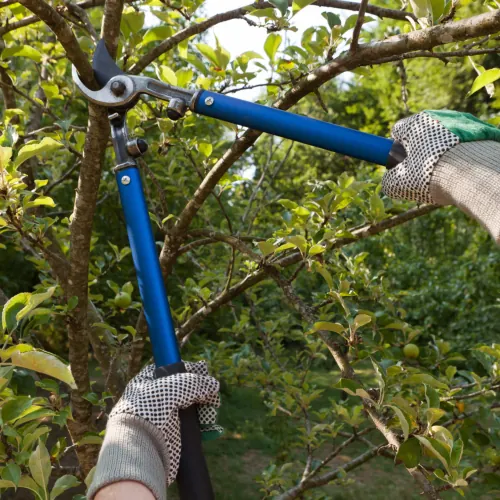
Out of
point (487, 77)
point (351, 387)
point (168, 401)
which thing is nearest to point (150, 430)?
point (168, 401)

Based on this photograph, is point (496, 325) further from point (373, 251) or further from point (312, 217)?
point (312, 217)

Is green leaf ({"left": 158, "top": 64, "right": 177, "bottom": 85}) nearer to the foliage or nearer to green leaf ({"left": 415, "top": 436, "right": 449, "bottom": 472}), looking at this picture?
the foliage

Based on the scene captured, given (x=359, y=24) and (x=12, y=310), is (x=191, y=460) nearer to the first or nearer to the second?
(x=12, y=310)

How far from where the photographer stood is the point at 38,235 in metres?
1.79

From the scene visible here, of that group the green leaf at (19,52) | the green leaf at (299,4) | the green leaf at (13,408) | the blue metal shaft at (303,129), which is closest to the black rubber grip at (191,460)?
the green leaf at (13,408)

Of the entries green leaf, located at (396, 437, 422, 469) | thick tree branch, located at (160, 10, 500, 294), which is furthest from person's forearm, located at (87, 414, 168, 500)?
thick tree branch, located at (160, 10, 500, 294)

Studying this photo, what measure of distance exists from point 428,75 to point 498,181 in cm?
1248

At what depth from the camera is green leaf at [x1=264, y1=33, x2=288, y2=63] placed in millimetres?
1882

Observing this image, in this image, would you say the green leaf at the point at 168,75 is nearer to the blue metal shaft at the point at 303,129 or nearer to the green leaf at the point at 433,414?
the blue metal shaft at the point at 303,129

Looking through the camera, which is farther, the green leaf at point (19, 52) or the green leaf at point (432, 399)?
the green leaf at point (19, 52)

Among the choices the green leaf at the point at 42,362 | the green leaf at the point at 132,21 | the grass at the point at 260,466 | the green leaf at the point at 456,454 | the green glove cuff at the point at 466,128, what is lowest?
the grass at the point at 260,466

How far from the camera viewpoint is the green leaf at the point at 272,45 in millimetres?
1882

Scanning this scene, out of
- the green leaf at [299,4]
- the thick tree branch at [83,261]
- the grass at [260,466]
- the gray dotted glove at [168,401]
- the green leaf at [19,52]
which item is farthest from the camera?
the grass at [260,466]

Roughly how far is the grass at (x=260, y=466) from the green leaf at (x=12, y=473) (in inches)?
113
